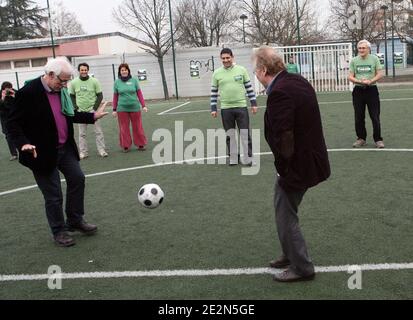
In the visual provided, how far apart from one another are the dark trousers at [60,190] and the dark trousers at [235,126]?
387 cm

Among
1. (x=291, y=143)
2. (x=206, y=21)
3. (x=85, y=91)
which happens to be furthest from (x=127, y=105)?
(x=206, y=21)

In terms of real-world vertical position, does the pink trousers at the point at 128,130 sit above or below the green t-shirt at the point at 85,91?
below

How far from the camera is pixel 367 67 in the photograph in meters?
9.66

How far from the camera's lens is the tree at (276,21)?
36500 millimetres

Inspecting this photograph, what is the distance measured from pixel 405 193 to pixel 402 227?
4.59 feet

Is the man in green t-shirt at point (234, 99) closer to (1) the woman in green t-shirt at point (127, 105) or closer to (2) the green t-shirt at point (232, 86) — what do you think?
Result: (2) the green t-shirt at point (232, 86)

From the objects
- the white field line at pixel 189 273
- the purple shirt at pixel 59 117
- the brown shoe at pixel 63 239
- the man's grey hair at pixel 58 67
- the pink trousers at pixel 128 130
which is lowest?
the white field line at pixel 189 273

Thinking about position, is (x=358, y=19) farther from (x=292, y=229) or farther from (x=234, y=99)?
(x=292, y=229)

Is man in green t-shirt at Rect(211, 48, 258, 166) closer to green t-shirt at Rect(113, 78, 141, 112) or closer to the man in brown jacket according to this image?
green t-shirt at Rect(113, 78, 141, 112)

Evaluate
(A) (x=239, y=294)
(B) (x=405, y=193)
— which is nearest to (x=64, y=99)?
(A) (x=239, y=294)

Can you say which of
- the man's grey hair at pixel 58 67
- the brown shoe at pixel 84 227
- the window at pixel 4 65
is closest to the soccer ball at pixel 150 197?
the brown shoe at pixel 84 227

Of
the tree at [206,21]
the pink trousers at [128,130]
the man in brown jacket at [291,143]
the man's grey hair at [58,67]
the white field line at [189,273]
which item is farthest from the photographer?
the tree at [206,21]

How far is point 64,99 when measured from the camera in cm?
554

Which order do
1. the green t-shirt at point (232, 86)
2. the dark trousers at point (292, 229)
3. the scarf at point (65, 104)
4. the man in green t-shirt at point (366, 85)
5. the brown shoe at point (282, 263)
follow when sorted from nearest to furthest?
the dark trousers at point (292, 229) → the brown shoe at point (282, 263) → the scarf at point (65, 104) → the green t-shirt at point (232, 86) → the man in green t-shirt at point (366, 85)
